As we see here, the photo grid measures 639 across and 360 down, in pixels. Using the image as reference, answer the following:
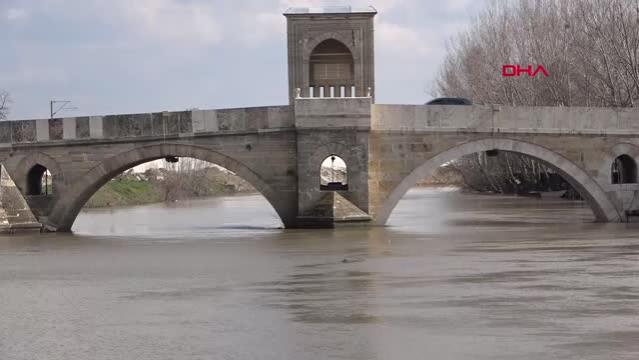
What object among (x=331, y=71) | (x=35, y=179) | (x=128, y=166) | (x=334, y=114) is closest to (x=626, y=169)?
(x=334, y=114)

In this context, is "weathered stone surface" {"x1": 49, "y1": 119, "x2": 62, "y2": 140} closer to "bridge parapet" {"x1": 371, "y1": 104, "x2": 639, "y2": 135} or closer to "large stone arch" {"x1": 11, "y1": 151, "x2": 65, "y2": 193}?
"large stone arch" {"x1": 11, "y1": 151, "x2": 65, "y2": 193}

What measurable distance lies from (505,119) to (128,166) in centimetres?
905

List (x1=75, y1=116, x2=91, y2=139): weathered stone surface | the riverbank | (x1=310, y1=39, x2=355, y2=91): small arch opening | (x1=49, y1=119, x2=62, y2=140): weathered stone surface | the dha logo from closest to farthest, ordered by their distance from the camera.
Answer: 1. (x1=75, y1=116, x2=91, y2=139): weathered stone surface
2. (x1=49, y1=119, x2=62, y2=140): weathered stone surface
3. the dha logo
4. (x1=310, y1=39, x2=355, y2=91): small arch opening
5. the riverbank

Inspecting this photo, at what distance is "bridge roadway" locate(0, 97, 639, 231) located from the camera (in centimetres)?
2394

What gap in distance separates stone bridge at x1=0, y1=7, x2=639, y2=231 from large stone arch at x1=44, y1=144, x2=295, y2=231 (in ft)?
0.08

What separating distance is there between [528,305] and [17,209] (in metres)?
16.5

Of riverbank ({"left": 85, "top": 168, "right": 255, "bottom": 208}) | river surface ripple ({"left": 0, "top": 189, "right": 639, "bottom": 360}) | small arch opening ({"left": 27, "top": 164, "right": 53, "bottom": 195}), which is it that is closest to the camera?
river surface ripple ({"left": 0, "top": 189, "right": 639, "bottom": 360})

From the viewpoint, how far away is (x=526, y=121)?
81.7 feet

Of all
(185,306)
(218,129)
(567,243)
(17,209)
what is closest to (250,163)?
Result: (218,129)

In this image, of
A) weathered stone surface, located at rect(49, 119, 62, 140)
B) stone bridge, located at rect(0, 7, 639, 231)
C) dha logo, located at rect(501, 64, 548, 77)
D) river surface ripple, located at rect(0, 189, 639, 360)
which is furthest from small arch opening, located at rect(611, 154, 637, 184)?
weathered stone surface, located at rect(49, 119, 62, 140)

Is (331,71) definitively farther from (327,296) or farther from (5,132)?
(327,296)

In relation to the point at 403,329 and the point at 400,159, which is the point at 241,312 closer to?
the point at 403,329

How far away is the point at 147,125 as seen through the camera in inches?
982

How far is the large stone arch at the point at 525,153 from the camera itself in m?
24.3
